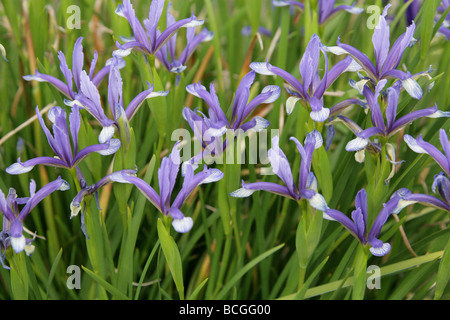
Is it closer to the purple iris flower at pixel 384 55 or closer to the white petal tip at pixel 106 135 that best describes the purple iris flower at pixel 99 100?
the white petal tip at pixel 106 135

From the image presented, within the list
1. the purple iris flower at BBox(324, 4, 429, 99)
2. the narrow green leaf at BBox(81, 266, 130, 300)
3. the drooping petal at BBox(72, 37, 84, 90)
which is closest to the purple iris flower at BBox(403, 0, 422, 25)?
the purple iris flower at BBox(324, 4, 429, 99)

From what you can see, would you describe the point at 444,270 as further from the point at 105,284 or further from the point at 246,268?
the point at 105,284

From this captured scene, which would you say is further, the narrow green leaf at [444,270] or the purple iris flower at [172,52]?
the purple iris flower at [172,52]

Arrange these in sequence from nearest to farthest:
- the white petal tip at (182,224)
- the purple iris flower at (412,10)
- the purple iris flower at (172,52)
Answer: the white petal tip at (182,224)
the purple iris flower at (172,52)
the purple iris flower at (412,10)

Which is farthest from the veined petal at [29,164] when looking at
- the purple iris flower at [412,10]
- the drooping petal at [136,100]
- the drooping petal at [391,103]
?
the purple iris flower at [412,10]

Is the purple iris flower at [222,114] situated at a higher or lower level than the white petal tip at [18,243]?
higher
